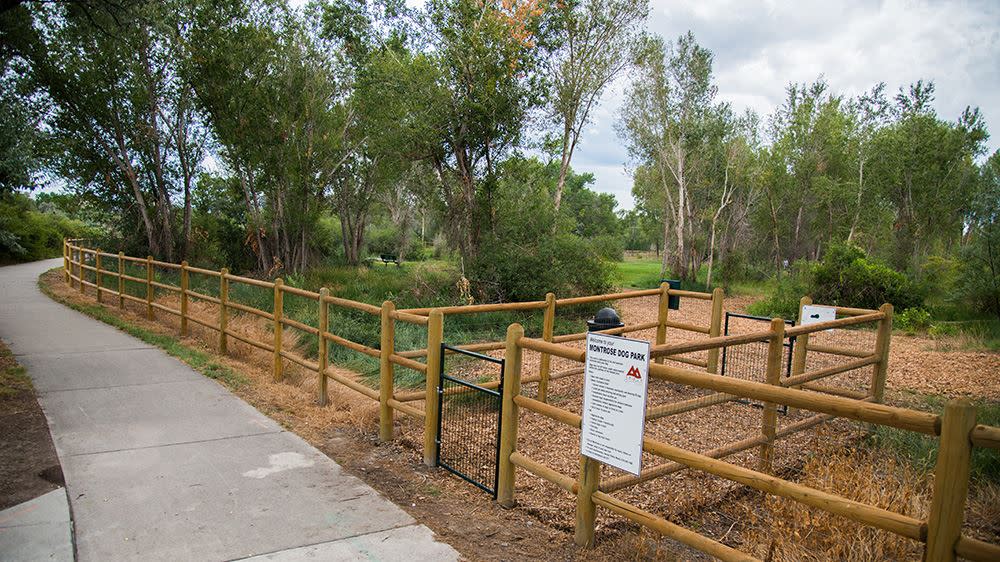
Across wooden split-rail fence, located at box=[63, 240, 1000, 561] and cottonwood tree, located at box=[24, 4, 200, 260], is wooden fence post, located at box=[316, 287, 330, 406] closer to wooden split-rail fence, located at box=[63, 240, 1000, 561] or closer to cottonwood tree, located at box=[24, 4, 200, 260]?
wooden split-rail fence, located at box=[63, 240, 1000, 561]

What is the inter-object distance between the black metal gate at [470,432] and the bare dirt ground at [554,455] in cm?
18

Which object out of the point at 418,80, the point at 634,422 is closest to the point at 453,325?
the point at 418,80

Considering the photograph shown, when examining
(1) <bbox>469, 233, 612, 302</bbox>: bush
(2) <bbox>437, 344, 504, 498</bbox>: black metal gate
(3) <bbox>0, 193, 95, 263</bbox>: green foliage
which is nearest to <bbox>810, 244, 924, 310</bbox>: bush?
(1) <bbox>469, 233, 612, 302</bbox>: bush

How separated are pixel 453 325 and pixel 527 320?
6.47 ft

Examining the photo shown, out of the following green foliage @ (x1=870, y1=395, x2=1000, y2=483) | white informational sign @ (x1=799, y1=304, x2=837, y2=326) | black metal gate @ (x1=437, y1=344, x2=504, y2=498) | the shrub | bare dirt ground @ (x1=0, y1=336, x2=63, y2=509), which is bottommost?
bare dirt ground @ (x1=0, y1=336, x2=63, y2=509)

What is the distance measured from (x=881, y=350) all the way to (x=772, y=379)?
2.42m

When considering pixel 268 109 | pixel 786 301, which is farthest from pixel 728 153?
pixel 268 109

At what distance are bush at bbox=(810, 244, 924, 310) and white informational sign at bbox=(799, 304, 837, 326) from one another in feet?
33.7

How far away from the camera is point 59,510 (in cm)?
419

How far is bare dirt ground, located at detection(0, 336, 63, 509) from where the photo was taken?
4.54 meters

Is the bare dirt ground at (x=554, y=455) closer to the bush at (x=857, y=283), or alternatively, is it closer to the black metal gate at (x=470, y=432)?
the black metal gate at (x=470, y=432)

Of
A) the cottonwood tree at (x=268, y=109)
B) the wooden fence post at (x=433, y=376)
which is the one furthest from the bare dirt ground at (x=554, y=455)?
the cottonwood tree at (x=268, y=109)

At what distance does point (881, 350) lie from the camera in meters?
7.04

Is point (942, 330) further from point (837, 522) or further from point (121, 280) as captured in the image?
point (121, 280)
